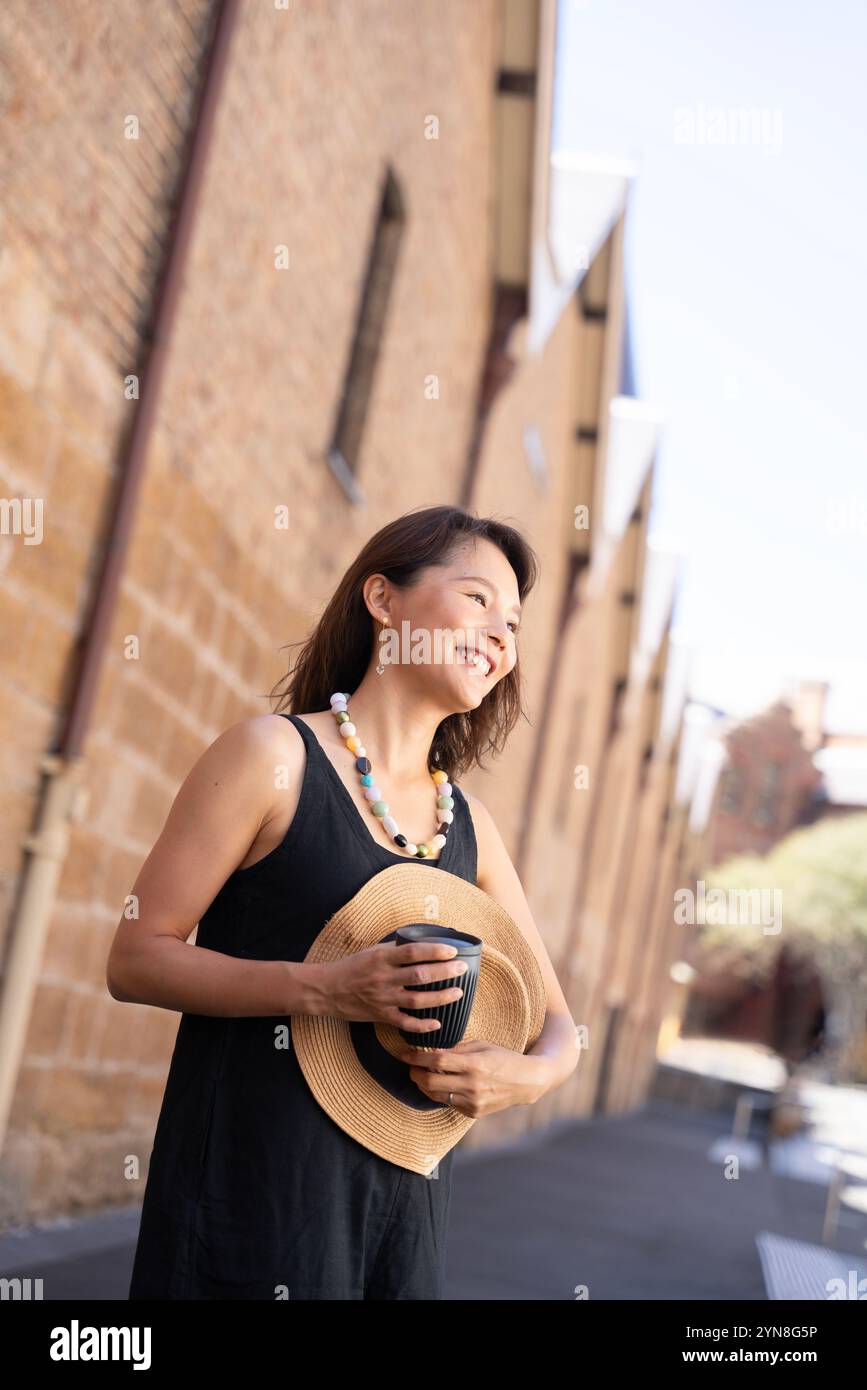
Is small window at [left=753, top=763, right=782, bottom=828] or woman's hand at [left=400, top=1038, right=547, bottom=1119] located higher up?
small window at [left=753, top=763, right=782, bottom=828]

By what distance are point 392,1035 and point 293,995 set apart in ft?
0.54

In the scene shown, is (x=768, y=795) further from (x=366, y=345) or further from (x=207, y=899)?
(x=207, y=899)

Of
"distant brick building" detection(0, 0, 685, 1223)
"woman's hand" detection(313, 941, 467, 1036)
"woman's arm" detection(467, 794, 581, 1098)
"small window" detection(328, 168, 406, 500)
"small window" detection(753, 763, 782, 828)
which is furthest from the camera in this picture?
"small window" detection(753, 763, 782, 828)

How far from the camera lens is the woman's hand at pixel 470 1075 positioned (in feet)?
5.63

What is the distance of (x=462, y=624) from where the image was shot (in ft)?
6.50

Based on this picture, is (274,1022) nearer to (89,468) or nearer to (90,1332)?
(90,1332)

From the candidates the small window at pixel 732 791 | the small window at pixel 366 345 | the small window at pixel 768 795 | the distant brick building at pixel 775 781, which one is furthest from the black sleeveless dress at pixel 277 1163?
the small window at pixel 768 795

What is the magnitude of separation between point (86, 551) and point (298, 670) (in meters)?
3.50

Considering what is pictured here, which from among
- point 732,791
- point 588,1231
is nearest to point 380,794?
point 588,1231

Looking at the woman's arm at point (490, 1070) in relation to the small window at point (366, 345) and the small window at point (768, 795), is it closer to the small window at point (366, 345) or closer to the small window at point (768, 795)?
the small window at point (366, 345)

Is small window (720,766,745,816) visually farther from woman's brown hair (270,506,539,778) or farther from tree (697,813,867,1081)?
woman's brown hair (270,506,539,778)

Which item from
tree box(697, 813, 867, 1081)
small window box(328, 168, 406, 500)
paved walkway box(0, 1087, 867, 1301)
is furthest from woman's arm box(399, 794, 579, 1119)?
tree box(697, 813, 867, 1081)

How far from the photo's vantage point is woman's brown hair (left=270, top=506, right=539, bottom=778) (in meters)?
2.09

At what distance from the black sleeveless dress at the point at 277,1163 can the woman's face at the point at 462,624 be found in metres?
0.23
